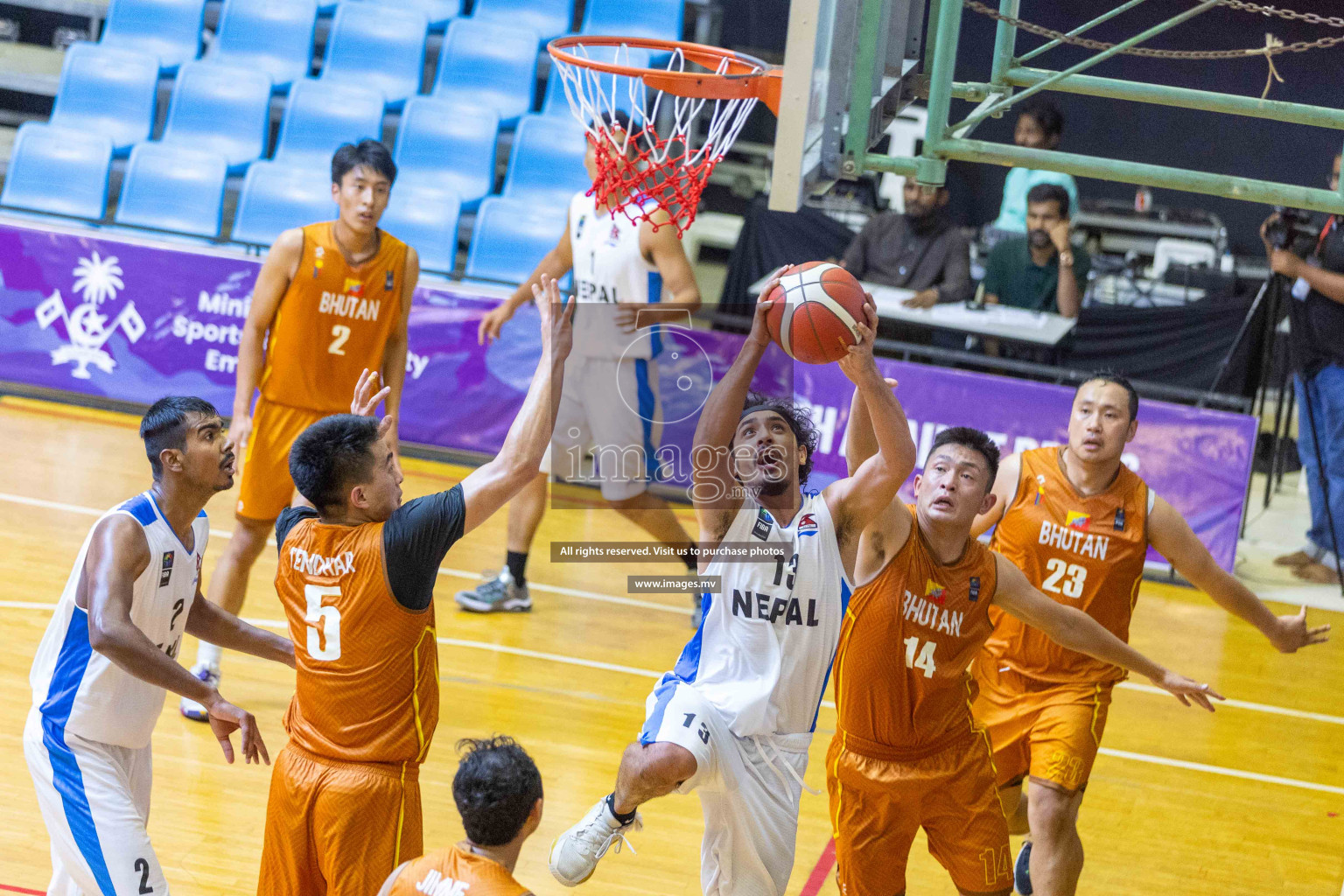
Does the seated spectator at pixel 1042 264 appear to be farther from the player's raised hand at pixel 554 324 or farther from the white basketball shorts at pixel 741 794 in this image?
the player's raised hand at pixel 554 324

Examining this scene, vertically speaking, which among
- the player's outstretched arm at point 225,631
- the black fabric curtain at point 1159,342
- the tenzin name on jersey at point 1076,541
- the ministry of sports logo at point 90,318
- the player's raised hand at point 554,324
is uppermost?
the black fabric curtain at point 1159,342

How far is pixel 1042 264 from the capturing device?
32.2 feet

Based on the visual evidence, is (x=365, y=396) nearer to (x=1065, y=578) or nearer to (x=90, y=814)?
(x=90, y=814)

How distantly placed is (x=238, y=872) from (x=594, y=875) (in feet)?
4.13

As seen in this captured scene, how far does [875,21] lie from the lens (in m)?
4.20

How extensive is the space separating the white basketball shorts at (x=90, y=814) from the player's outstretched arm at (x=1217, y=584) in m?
3.55

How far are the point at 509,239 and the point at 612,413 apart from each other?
12.3 feet

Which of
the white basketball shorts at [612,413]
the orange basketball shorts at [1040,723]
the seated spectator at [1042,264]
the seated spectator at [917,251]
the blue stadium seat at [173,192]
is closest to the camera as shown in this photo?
the orange basketball shorts at [1040,723]

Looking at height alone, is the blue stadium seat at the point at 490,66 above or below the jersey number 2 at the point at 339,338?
above

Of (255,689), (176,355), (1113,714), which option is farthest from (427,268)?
(1113,714)

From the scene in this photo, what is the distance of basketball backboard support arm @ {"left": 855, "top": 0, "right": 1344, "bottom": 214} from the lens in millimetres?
3969

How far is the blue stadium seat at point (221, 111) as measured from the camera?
11.9 metres

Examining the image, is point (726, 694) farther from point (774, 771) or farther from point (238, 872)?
point (238, 872)

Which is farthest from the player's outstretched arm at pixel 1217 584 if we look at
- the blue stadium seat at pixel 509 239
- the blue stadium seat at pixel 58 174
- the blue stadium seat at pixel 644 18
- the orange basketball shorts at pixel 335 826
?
the blue stadium seat at pixel 58 174
